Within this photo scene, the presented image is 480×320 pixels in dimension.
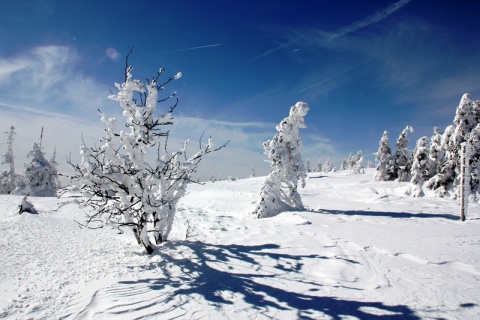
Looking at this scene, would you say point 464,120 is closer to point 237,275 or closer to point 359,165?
point 237,275

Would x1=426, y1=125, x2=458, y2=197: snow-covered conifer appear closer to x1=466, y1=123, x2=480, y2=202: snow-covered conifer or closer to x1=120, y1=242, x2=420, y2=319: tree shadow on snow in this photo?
x1=466, y1=123, x2=480, y2=202: snow-covered conifer

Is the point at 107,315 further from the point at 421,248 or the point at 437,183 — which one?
the point at 437,183

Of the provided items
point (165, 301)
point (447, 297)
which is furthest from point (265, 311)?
point (447, 297)

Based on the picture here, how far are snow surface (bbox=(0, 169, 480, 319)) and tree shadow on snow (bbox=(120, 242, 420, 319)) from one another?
0.07ft

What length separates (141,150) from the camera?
7.23 metres

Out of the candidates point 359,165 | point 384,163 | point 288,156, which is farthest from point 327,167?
point 288,156

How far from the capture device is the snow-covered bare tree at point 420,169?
3419 centimetres

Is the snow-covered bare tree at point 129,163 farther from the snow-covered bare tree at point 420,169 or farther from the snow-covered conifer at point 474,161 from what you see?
the snow-covered bare tree at point 420,169

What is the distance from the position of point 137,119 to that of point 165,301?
4218 mm

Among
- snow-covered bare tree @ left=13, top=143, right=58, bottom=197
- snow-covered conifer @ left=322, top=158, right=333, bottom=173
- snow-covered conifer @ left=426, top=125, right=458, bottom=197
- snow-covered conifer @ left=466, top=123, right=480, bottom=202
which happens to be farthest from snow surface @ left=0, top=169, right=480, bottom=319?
snow-covered conifer @ left=322, top=158, right=333, bottom=173

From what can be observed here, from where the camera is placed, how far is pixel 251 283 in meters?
5.77

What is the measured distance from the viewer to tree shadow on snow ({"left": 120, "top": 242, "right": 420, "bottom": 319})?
470 cm

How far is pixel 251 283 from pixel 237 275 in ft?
1.75

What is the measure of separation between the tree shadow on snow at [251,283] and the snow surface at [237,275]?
2 cm
